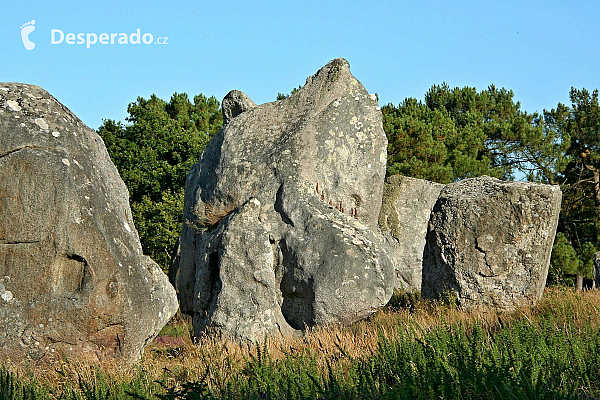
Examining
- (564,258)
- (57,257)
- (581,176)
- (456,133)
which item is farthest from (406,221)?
(581,176)

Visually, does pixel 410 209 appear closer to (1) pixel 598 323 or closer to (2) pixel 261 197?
(2) pixel 261 197

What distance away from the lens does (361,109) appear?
36.7 feet

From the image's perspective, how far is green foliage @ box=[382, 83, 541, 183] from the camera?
2714 centimetres

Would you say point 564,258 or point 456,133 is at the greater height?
point 456,133

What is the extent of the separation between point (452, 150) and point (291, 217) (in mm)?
20664

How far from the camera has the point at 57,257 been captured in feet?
21.1

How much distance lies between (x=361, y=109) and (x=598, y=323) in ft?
15.9

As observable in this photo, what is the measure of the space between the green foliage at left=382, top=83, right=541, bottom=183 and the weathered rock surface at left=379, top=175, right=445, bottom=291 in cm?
962

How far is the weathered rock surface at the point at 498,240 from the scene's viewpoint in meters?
10.9

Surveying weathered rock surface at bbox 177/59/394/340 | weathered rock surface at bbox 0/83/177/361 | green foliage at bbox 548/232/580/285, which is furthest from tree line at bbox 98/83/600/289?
weathered rock surface at bbox 0/83/177/361

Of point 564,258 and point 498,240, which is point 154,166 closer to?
point 564,258

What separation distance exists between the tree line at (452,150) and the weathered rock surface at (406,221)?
9189 mm

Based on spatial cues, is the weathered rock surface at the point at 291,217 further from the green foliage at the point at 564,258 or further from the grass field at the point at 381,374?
the green foliage at the point at 564,258

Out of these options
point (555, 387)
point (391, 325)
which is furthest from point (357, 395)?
point (391, 325)
